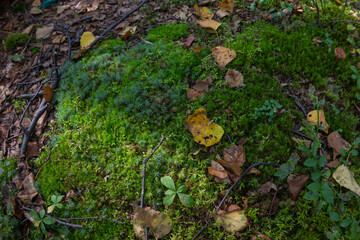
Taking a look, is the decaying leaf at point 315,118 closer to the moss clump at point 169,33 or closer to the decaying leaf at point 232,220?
the decaying leaf at point 232,220

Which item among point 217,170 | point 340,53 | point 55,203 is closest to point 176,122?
point 217,170

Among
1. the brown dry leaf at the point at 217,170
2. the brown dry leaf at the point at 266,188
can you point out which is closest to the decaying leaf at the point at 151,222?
the brown dry leaf at the point at 217,170

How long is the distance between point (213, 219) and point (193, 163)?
1.97ft

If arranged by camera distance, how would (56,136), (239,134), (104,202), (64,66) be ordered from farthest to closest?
(64,66) → (56,136) → (239,134) → (104,202)

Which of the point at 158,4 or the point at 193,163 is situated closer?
the point at 193,163

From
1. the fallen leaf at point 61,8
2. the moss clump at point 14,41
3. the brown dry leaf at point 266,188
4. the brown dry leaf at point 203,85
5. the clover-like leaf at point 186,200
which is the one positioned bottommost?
the brown dry leaf at point 266,188

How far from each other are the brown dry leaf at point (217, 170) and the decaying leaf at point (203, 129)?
23cm

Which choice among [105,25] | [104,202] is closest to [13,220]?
[104,202]

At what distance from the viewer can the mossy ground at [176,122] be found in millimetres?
2514

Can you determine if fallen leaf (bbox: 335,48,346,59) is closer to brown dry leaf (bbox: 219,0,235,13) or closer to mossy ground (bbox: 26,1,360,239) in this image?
mossy ground (bbox: 26,1,360,239)

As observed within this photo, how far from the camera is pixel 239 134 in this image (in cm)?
284

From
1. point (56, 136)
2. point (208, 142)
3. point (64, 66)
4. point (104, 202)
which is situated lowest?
point (104, 202)

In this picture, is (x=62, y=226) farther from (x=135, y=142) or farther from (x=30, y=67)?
(x=30, y=67)

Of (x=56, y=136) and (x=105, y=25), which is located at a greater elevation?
(x=105, y=25)
